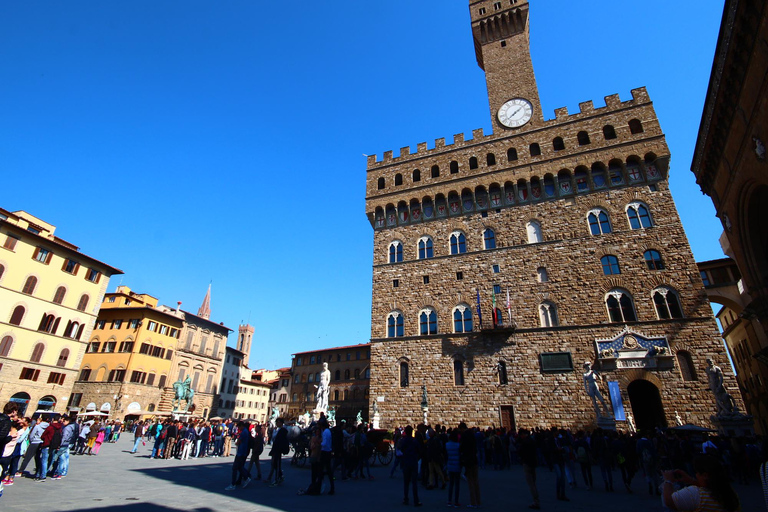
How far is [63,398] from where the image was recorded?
88.1 feet

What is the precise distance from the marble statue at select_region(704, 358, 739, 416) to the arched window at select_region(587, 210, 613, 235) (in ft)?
26.6

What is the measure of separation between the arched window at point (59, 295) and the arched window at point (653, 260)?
3671 centimetres

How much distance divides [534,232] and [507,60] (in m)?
13.8

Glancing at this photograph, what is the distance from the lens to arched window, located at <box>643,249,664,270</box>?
19734 millimetres

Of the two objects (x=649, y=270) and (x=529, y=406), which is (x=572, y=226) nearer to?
(x=649, y=270)

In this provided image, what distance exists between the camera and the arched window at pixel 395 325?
23.5 m

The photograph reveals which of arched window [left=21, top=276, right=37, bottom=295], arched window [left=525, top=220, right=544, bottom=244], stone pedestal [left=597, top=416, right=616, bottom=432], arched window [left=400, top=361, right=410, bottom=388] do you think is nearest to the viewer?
stone pedestal [left=597, top=416, right=616, bottom=432]

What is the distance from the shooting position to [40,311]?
1022 inches

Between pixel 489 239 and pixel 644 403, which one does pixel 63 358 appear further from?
pixel 644 403

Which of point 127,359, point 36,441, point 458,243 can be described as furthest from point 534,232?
point 127,359

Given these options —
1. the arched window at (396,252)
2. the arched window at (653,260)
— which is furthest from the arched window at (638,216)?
the arched window at (396,252)

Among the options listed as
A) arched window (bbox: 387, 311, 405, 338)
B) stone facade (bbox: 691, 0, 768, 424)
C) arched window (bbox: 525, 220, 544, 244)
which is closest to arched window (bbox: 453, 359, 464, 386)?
arched window (bbox: 387, 311, 405, 338)

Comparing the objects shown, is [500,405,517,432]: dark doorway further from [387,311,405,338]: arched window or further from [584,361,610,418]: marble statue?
[387,311,405,338]: arched window

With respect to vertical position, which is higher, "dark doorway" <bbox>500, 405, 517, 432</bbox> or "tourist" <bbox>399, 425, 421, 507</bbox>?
"dark doorway" <bbox>500, 405, 517, 432</bbox>
